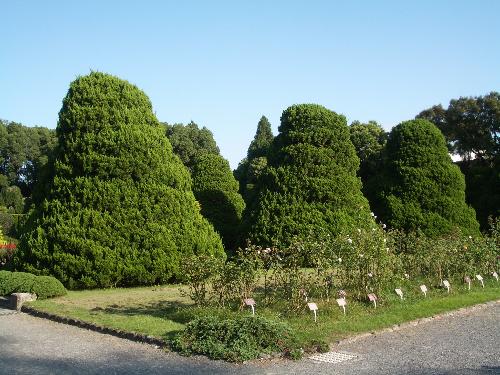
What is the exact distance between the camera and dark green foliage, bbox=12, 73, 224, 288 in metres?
12.3

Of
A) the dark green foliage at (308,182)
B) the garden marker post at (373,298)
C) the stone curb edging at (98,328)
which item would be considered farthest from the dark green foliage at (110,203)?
the garden marker post at (373,298)

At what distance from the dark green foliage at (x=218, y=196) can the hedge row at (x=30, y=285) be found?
393 inches

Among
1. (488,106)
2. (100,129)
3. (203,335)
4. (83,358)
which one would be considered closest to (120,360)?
(83,358)

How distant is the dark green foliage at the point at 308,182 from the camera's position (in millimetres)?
16578

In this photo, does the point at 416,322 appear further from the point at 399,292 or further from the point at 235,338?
the point at 235,338

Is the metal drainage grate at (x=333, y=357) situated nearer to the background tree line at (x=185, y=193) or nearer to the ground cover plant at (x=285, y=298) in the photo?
the ground cover plant at (x=285, y=298)

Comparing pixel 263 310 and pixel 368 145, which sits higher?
pixel 368 145

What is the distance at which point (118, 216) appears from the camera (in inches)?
501

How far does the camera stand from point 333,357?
6.57 metres

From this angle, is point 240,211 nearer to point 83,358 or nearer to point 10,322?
point 10,322

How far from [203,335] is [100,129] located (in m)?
7.64

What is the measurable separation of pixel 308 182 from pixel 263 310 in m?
8.60

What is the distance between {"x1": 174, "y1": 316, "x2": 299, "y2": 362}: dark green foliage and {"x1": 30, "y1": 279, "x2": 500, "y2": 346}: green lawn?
0.38 metres

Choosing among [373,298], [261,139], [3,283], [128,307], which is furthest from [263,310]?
[261,139]
